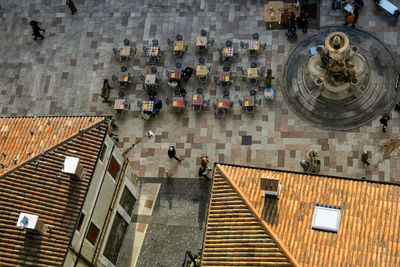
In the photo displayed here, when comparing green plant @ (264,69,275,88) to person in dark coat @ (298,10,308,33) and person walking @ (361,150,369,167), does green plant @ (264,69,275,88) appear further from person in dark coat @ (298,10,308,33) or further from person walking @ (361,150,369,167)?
person walking @ (361,150,369,167)

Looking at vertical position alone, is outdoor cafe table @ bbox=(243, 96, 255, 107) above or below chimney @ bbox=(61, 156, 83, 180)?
above

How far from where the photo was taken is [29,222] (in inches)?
1200

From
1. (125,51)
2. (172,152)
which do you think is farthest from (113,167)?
(125,51)

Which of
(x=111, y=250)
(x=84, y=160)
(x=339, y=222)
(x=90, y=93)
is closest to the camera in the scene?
(x=339, y=222)

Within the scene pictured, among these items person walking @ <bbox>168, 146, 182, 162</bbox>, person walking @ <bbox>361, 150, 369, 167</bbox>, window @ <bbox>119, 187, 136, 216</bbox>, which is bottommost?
window @ <bbox>119, 187, 136, 216</bbox>

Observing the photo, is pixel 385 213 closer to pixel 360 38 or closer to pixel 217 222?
pixel 217 222

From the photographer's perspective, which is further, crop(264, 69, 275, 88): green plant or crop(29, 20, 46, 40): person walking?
crop(29, 20, 46, 40): person walking

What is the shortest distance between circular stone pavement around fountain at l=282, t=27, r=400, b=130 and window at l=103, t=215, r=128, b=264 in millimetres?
17070

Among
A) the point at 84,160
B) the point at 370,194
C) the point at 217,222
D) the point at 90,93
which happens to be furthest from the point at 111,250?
the point at 370,194

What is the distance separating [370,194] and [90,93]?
90.1ft

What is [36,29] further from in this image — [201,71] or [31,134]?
[31,134]

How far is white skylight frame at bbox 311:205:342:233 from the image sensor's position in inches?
1155

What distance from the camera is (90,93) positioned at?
47375 mm

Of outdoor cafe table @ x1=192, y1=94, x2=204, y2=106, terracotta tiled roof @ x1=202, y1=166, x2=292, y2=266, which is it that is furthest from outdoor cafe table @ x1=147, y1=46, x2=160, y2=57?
terracotta tiled roof @ x1=202, y1=166, x2=292, y2=266
